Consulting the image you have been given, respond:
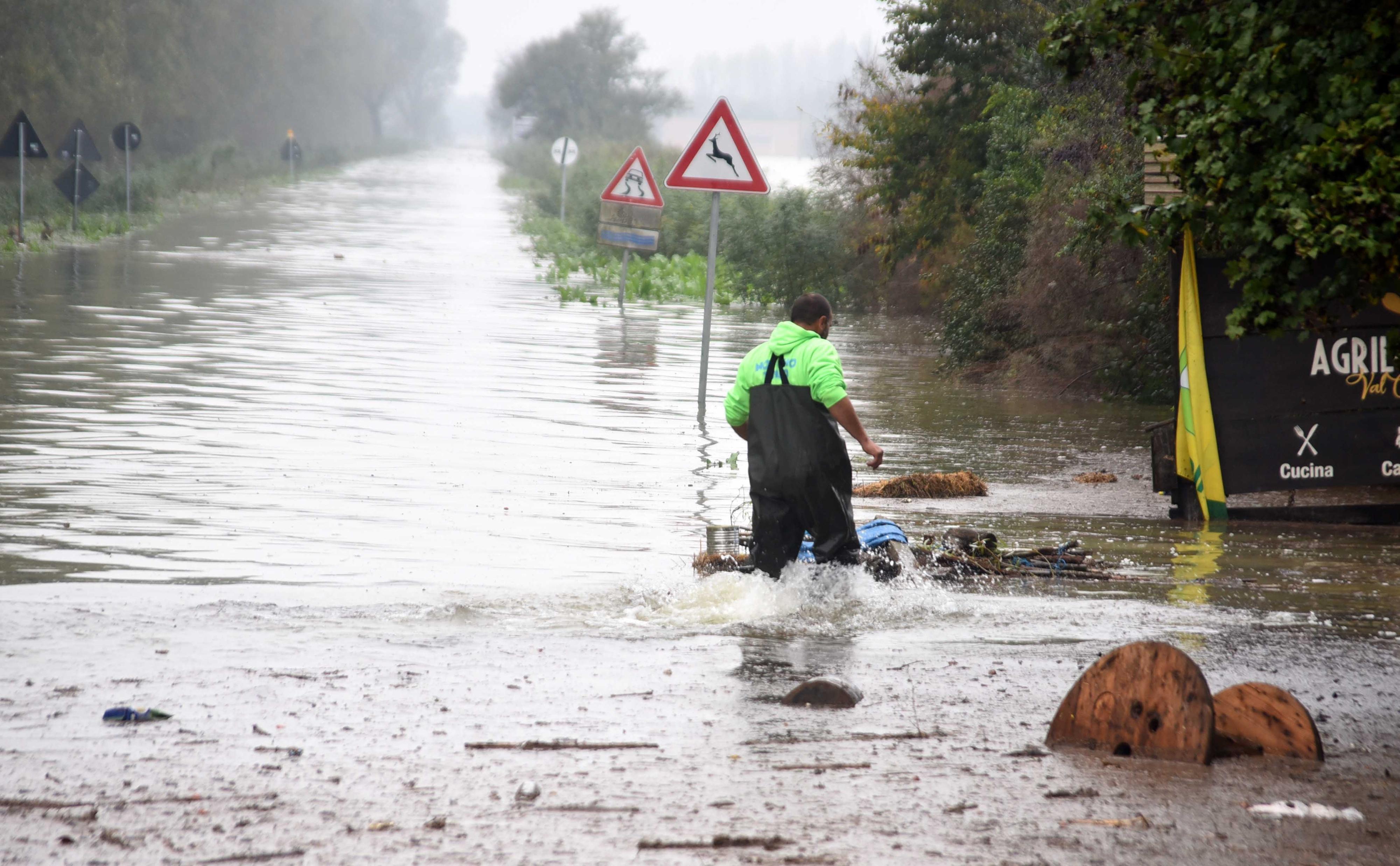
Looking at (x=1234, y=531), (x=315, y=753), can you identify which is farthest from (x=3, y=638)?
(x=1234, y=531)

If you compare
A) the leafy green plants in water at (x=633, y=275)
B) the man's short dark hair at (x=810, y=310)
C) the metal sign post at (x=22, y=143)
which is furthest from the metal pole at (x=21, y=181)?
the man's short dark hair at (x=810, y=310)

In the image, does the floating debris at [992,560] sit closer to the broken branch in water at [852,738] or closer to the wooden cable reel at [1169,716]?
the broken branch in water at [852,738]

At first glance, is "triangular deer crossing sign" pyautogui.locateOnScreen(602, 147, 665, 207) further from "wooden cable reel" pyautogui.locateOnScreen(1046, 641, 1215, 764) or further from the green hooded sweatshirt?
A: "wooden cable reel" pyautogui.locateOnScreen(1046, 641, 1215, 764)

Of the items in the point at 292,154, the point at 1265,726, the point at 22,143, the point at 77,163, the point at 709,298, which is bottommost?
the point at 1265,726

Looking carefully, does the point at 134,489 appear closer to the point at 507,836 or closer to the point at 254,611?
the point at 254,611

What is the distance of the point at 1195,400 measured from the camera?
9.86 m

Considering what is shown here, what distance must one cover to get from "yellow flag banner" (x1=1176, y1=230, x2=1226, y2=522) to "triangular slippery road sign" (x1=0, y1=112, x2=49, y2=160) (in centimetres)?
2894

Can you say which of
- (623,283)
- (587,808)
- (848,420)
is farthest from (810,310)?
(623,283)

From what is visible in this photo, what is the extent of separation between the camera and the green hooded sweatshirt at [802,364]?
24.1 feet

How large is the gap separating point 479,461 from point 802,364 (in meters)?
5.00

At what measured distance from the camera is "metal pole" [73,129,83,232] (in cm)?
3553

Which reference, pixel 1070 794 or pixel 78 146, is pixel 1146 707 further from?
pixel 78 146

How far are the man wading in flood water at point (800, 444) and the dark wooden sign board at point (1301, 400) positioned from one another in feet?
11.1

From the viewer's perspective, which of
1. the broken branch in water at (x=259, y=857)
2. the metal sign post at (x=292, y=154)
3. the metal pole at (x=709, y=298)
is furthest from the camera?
the metal sign post at (x=292, y=154)
